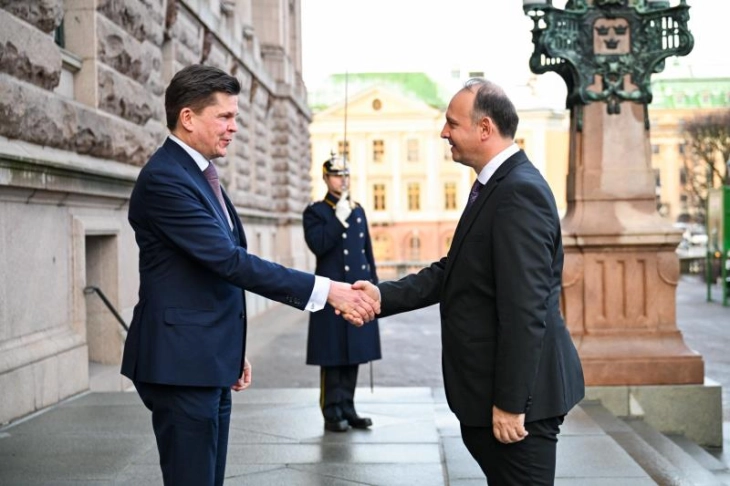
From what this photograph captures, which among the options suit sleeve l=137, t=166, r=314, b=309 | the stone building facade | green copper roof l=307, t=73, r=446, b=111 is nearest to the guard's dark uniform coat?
the stone building facade

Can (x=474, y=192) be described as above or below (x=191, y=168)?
below

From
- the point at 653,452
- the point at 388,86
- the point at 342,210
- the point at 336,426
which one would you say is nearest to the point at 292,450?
the point at 336,426

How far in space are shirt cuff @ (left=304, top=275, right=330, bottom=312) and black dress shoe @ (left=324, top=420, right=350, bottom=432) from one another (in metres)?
3.20

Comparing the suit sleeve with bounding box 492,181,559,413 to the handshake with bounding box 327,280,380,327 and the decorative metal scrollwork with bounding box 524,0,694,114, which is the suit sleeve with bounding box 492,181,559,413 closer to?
the handshake with bounding box 327,280,380,327

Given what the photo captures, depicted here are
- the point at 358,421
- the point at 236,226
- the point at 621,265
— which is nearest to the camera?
the point at 236,226

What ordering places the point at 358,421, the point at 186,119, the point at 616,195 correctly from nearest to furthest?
1. the point at 186,119
2. the point at 358,421
3. the point at 616,195

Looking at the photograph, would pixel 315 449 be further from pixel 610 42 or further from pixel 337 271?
pixel 610 42

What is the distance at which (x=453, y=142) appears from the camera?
12.4ft

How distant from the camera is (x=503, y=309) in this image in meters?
3.52

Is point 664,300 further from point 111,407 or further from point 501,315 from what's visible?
point 501,315

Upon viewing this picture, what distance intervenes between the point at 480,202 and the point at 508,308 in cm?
46

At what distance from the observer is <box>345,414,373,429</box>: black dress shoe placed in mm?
7270

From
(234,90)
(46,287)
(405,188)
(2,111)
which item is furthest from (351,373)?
(405,188)

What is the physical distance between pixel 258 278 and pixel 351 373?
144 inches
